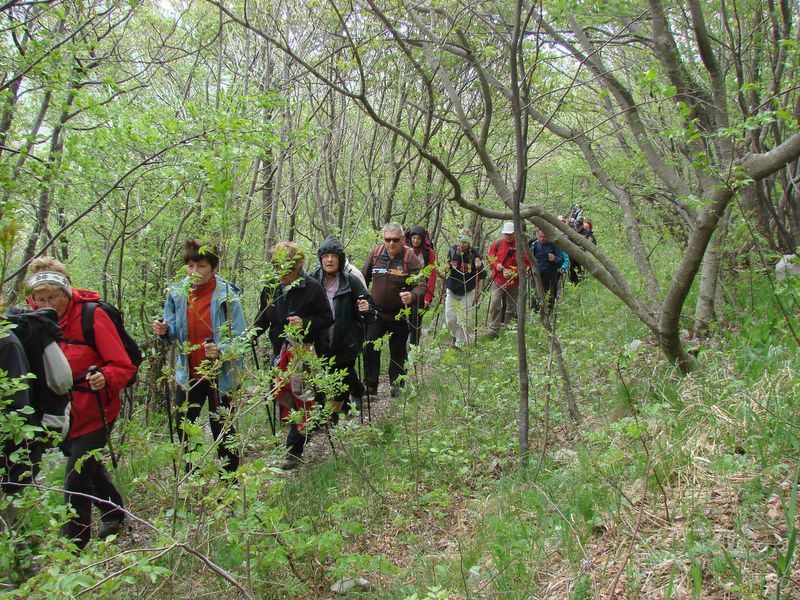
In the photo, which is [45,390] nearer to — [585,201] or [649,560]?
[649,560]

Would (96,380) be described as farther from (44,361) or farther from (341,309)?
(341,309)

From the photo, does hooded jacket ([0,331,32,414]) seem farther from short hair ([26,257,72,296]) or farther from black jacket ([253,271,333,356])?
black jacket ([253,271,333,356])

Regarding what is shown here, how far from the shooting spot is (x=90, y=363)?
12.5ft

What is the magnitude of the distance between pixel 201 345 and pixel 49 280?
109cm

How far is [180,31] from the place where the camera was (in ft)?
29.9

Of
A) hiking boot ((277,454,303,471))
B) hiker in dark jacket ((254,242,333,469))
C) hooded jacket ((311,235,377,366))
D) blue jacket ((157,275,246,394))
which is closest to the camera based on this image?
blue jacket ((157,275,246,394))

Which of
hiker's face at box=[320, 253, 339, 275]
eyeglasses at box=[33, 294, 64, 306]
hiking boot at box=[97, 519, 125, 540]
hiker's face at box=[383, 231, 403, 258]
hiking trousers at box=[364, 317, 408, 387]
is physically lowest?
hiking boot at box=[97, 519, 125, 540]

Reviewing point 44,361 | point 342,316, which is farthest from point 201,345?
point 342,316

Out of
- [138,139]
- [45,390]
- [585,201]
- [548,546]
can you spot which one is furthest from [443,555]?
[585,201]

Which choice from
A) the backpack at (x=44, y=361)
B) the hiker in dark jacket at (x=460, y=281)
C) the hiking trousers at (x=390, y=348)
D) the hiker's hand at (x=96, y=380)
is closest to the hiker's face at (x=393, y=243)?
the hiking trousers at (x=390, y=348)

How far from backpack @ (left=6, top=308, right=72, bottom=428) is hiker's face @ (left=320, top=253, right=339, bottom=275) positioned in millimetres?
2648

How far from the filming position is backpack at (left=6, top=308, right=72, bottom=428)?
11.0 feet

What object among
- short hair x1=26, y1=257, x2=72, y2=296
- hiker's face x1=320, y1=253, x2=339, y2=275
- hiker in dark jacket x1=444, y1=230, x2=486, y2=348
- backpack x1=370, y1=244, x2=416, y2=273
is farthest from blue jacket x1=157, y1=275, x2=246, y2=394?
hiker in dark jacket x1=444, y1=230, x2=486, y2=348

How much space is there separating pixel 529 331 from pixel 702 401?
11.2ft
